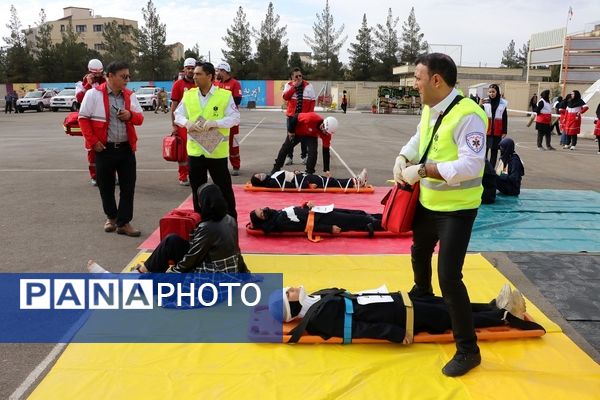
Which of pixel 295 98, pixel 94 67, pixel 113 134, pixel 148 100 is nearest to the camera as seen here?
pixel 113 134

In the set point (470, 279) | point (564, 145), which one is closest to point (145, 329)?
point (470, 279)

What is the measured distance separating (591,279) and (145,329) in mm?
4042

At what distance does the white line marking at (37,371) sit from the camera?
9.51 ft

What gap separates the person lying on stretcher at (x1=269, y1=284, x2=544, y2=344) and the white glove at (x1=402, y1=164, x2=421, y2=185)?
918mm

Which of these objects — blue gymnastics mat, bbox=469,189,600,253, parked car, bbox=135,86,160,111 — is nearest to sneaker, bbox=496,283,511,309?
blue gymnastics mat, bbox=469,189,600,253

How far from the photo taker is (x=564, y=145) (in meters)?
16.8

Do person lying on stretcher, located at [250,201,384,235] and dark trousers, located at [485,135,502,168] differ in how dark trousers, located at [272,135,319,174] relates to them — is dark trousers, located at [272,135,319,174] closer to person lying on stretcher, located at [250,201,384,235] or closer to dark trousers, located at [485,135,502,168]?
person lying on stretcher, located at [250,201,384,235]

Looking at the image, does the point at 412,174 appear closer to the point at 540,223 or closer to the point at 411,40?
the point at 540,223

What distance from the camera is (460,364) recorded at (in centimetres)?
306

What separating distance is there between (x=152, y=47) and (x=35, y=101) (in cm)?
3668

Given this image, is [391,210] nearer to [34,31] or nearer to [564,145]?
[564,145]

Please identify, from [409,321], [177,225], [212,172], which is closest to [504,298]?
[409,321]

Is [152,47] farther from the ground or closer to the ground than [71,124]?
farther from the ground

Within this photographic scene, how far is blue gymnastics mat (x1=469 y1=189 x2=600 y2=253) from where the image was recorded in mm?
5891
